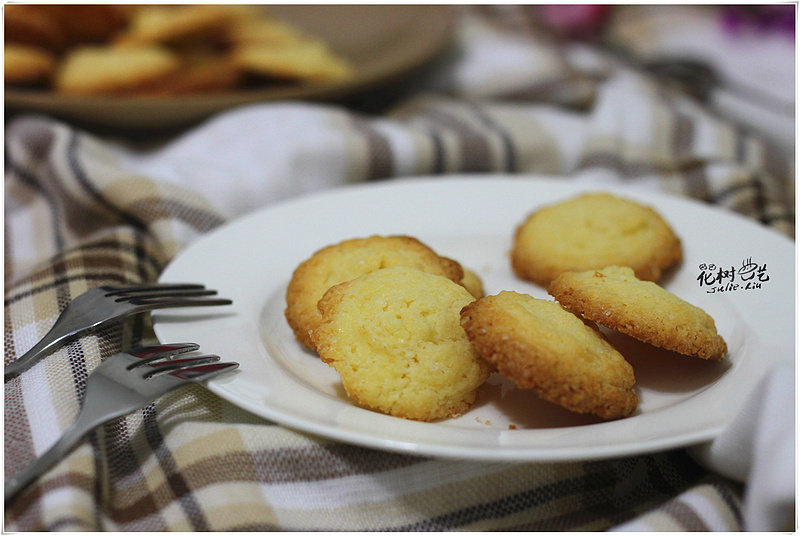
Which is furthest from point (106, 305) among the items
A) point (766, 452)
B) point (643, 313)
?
point (766, 452)

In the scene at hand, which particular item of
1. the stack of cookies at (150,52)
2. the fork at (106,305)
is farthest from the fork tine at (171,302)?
the stack of cookies at (150,52)

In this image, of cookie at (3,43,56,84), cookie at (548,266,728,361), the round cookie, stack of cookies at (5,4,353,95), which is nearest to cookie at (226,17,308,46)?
stack of cookies at (5,4,353,95)

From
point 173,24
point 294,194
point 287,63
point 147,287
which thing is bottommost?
point 294,194

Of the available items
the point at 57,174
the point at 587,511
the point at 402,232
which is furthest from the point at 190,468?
the point at 57,174

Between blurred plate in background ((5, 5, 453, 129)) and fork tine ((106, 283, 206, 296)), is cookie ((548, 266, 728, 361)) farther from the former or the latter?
blurred plate in background ((5, 5, 453, 129))

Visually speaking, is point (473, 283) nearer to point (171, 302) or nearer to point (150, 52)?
point (171, 302)

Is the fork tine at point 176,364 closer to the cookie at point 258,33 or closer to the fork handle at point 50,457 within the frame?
the fork handle at point 50,457

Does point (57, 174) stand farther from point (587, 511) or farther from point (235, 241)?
point (587, 511)
